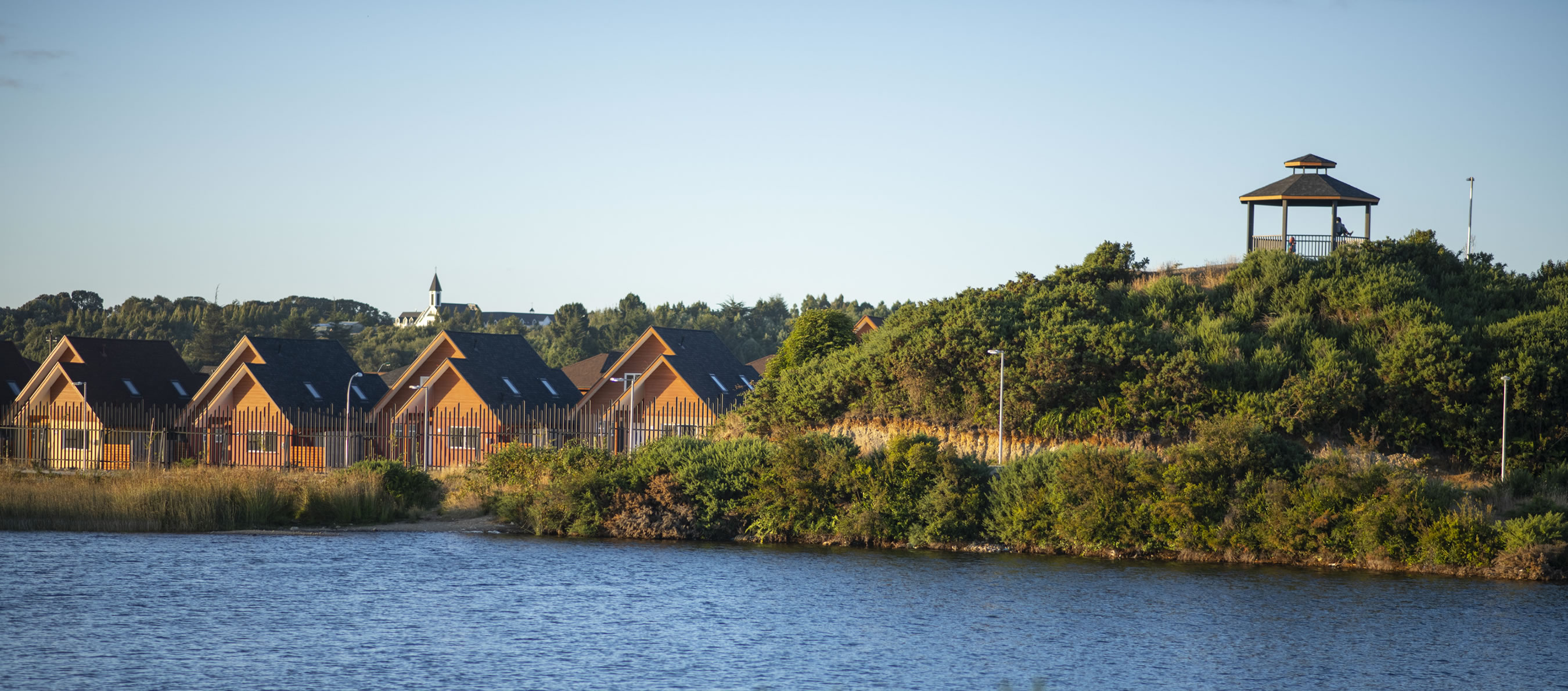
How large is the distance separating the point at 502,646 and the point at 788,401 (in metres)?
22.8

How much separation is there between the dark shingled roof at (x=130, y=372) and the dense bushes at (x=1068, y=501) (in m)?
29.6

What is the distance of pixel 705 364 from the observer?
56281 millimetres

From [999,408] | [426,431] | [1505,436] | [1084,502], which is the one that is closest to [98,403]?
[426,431]

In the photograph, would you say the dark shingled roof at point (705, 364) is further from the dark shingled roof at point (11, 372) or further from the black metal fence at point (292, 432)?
the dark shingled roof at point (11, 372)

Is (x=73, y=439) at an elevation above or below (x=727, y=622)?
below

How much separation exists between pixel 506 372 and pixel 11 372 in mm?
27219

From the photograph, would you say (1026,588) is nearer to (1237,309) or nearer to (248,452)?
(1237,309)

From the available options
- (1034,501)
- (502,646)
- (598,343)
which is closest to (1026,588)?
(1034,501)

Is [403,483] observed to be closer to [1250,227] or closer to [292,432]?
[292,432]

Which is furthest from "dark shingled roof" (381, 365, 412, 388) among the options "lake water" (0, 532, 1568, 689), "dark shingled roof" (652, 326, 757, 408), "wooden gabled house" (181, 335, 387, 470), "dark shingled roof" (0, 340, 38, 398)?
"lake water" (0, 532, 1568, 689)

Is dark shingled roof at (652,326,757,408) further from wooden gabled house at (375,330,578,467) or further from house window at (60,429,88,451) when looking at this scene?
house window at (60,429,88,451)

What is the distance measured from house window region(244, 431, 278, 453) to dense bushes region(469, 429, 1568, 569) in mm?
19986

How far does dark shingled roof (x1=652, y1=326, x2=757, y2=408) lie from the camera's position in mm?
53312

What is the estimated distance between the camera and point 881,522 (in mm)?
33031
